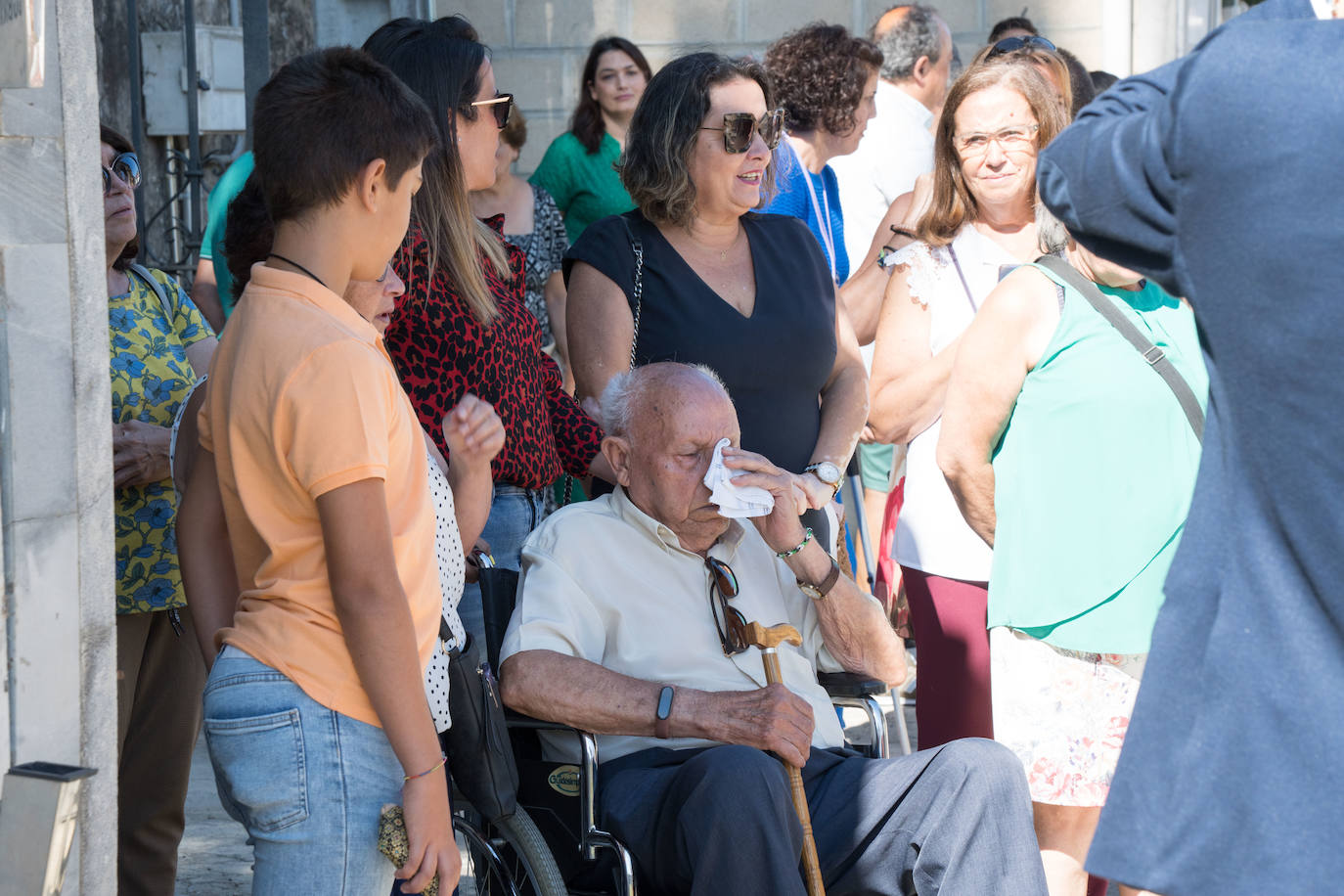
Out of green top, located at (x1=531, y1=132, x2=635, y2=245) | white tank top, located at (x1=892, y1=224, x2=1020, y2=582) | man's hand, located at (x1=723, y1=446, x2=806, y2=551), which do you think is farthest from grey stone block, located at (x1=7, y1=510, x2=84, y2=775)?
green top, located at (x1=531, y1=132, x2=635, y2=245)

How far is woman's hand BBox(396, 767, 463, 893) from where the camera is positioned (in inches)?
71.4

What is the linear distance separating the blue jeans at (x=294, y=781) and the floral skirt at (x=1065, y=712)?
1.34 m

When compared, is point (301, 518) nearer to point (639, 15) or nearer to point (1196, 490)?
point (1196, 490)

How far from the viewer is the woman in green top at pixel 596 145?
5.29 metres

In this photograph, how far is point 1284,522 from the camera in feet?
4.49

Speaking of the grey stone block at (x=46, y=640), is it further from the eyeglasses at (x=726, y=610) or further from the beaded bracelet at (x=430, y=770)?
the eyeglasses at (x=726, y=610)

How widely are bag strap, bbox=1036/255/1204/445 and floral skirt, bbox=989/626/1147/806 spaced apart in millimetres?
467

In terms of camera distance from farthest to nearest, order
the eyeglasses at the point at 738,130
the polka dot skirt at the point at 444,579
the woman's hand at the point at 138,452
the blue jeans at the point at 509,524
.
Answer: the eyeglasses at the point at 738,130, the blue jeans at the point at 509,524, the woman's hand at the point at 138,452, the polka dot skirt at the point at 444,579

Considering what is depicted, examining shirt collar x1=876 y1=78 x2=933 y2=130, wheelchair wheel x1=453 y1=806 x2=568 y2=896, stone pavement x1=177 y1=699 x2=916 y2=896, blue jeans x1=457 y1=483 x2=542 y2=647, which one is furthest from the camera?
shirt collar x1=876 y1=78 x2=933 y2=130

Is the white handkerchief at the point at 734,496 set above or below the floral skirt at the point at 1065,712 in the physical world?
above

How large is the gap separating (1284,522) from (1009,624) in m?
1.28

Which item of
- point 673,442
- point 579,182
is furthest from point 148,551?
point 579,182

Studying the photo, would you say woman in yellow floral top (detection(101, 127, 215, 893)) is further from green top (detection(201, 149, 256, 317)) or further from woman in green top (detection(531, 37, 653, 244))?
woman in green top (detection(531, 37, 653, 244))

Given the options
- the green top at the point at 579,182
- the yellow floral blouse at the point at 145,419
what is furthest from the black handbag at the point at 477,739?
the green top at the point at 579,182
